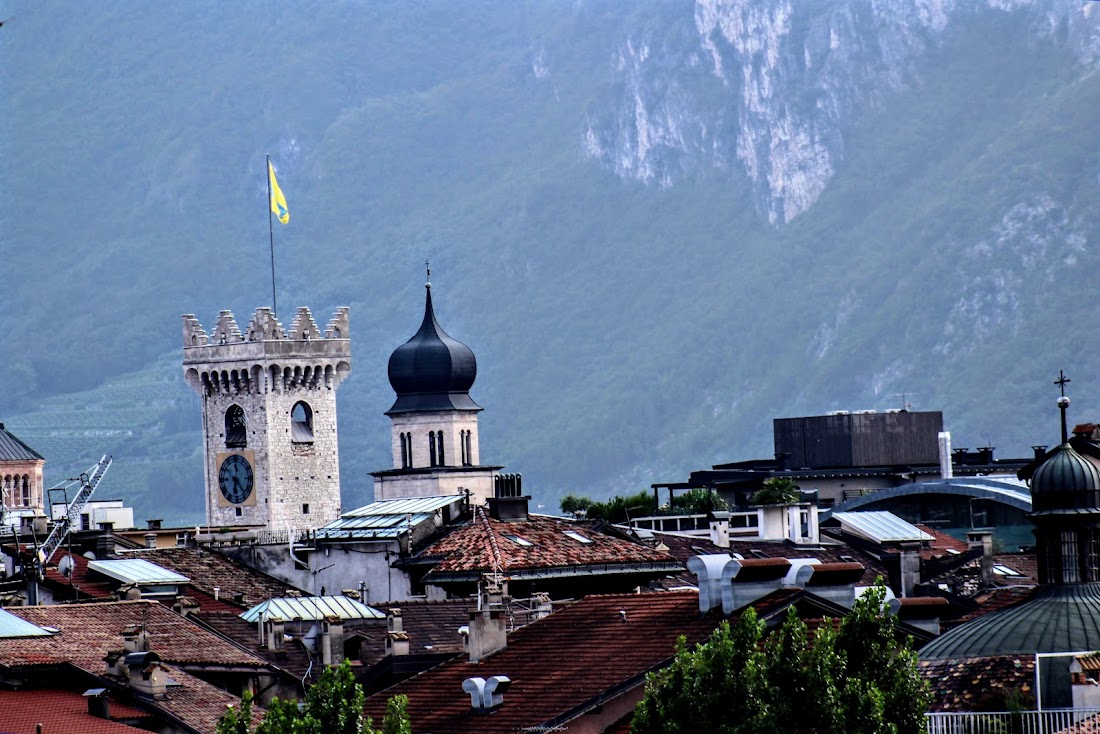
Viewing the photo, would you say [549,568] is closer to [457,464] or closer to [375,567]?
[375,567]

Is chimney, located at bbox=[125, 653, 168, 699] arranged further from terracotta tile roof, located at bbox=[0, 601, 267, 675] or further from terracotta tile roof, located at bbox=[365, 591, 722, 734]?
terracotta tile roof, located at bbox=[365, 591, 722, 734]

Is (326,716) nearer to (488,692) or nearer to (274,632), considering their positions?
(488,692)

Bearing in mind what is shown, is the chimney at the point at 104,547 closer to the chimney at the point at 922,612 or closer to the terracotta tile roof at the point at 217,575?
the terracotta tile roof at the point at 217,575

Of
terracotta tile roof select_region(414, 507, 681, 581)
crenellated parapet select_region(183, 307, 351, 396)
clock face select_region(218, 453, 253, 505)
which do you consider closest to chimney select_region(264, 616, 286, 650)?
terracotta tile roof select_region(414, 507, 681, 581)

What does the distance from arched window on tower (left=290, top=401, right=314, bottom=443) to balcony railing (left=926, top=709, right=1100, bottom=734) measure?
4867 inches

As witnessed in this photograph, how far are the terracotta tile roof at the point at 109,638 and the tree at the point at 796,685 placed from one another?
55.8ft

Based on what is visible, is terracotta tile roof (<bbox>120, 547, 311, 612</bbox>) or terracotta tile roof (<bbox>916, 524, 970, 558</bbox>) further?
terracotta tile roof (<bbox>916, 524, 970, 558</bbox>)

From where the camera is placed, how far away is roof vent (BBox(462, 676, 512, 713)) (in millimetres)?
40719

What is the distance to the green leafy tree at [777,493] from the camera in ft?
376

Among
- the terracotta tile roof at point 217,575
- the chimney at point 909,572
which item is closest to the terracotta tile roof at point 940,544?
the chimney at point 909,572

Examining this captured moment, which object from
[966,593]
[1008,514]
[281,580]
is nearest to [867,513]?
[1008,514]

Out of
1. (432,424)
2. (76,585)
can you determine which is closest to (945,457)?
(432,424)

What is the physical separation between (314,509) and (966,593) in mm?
87666

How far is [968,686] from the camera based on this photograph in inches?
1415
